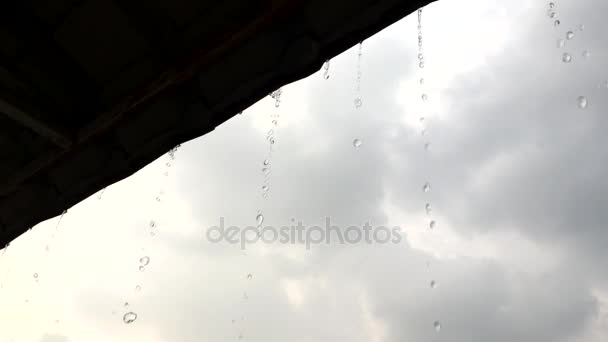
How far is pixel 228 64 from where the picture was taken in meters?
4.14

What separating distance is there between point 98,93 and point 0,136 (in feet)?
4.80

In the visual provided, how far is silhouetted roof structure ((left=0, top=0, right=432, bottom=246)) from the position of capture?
12.4ft

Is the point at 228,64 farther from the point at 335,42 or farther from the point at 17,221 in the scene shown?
the point at 17,221

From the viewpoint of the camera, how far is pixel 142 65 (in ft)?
14.2

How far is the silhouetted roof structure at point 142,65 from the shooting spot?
12.4 ft

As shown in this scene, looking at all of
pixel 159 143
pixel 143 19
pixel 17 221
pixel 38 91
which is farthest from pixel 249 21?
pixel 17 221

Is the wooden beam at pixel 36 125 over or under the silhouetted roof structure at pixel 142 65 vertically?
under

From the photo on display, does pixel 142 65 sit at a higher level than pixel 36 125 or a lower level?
higher

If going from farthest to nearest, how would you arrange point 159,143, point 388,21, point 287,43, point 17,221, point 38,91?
point 17,221 → point 159,143 → point 38,91 → point 287,43 → point 388,21

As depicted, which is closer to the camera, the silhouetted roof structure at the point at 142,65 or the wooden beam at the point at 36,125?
the silhouetted roof structure at the point at 142,65

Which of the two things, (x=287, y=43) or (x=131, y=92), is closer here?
(x=287, y=43)

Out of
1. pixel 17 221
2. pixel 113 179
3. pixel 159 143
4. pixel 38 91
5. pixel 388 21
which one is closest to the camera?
pixel 388 21

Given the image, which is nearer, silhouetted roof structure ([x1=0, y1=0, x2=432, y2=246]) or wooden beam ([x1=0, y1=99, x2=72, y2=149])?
silhouetted roof structure ([x1=0, y1=0, x2=432, y2=246])

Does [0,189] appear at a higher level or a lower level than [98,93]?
lower
